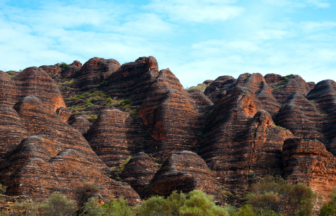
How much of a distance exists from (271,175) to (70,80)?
165 feet

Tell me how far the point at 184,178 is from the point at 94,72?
47628 millimetres

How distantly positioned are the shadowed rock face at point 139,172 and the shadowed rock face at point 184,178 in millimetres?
2101

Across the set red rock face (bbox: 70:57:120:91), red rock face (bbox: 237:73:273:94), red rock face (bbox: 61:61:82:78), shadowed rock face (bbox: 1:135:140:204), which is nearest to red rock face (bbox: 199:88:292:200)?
shadowed rock face (bbox: 1:135:140:204)

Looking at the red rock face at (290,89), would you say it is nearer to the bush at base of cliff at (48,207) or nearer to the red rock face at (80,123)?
the red rock face at (80,123)

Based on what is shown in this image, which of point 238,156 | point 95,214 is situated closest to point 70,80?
point 238,156

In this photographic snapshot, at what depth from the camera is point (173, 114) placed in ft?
200

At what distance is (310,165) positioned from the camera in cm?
4822

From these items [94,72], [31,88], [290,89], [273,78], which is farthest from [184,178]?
[273,78]

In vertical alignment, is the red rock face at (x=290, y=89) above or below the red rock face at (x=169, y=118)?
above

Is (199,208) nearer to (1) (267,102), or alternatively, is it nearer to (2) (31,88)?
(2) (31,88)

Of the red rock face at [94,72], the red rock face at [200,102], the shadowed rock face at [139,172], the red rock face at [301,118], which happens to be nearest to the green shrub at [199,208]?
the shadowed rock face at [139,172]

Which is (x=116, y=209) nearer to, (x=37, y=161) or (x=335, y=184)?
(x=37, y=161)

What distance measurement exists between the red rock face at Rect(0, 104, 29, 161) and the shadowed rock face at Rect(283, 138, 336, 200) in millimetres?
28431

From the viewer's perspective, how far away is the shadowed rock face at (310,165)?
47906 millimetres
